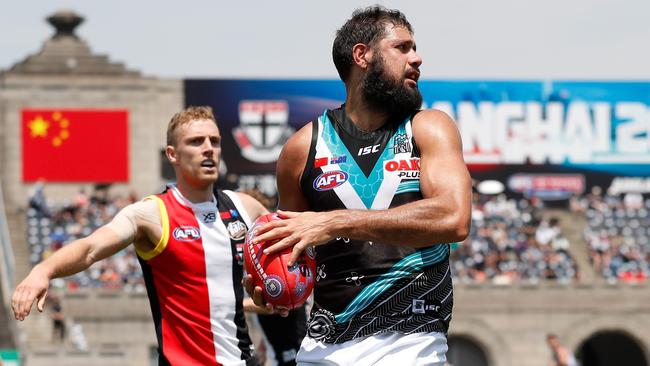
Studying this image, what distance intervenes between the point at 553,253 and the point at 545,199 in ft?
15.3

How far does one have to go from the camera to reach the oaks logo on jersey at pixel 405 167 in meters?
5.35

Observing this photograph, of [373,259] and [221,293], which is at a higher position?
[373,259]

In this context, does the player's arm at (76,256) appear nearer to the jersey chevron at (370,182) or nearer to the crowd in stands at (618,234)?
the jersey chevron at (370,182)

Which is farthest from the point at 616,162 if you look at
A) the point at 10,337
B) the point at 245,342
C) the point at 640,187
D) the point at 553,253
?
the point at 245,342

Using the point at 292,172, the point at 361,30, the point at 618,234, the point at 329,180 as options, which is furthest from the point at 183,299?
the point at 618,234

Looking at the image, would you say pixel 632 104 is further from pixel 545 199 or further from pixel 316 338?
pixel 316 338

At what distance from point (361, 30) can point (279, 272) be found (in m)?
1.04

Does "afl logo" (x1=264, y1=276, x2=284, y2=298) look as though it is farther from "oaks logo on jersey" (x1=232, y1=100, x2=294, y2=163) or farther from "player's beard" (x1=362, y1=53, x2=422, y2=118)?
"oaks logo on jersey" (x1=232, y1=100, x2=294, y2=163)

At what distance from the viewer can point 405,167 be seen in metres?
5.36

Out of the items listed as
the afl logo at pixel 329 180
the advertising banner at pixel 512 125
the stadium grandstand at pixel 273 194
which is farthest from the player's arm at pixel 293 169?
the advertising banner at pixel 512 125

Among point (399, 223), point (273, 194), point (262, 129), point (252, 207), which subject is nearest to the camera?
point (399, 223)

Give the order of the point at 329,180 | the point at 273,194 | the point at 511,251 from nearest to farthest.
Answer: the point at 329,180
the point at 511,251
the point at 273,194

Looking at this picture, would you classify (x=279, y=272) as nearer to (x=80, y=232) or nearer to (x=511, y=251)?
(x=80, y=232)

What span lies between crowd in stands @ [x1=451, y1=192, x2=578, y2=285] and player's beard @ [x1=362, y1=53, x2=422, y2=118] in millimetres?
36497
